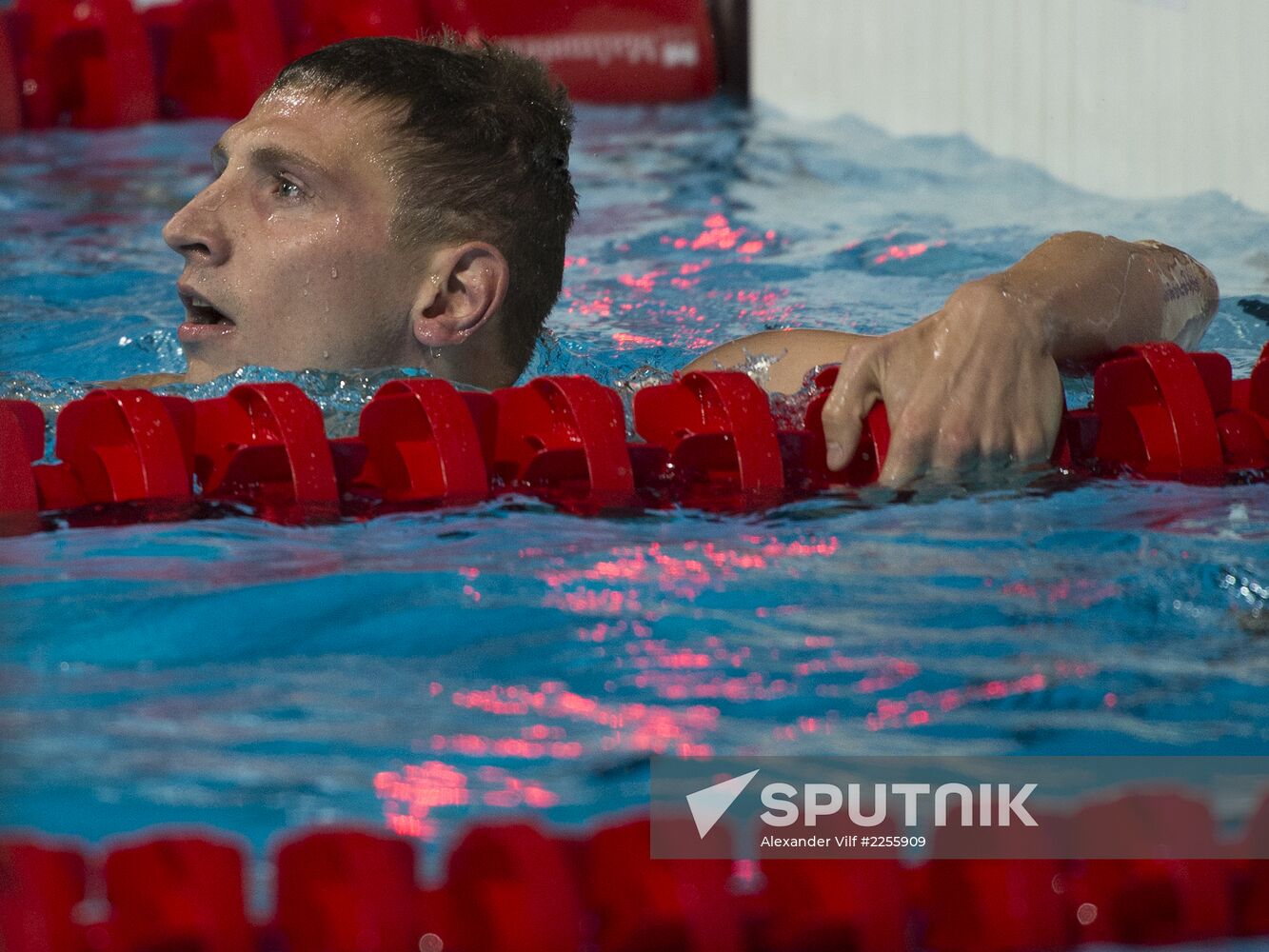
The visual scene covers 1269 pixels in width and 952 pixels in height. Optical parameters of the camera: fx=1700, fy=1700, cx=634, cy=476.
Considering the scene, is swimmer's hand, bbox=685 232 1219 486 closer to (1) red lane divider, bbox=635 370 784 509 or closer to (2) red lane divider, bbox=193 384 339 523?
(1) red lane divider, bbox=635 370 784 509

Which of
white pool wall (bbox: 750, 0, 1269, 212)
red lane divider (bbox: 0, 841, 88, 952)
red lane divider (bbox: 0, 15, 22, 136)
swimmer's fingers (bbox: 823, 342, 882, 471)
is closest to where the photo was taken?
red lane divider (bbox: 0, 841, 88, 952)

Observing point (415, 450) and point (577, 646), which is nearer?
point (577, 646)

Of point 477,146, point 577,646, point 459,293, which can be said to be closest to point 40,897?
point 577,646

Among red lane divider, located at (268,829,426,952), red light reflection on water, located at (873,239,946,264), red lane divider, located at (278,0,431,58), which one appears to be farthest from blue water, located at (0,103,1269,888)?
red lane divider, located at (278,0,431,58)

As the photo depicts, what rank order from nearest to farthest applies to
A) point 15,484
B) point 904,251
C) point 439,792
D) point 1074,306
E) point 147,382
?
point 439,792 < point 15,484 < point 1074,306 < point 147,382 < point 904,251

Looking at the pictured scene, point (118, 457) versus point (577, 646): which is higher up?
point (118, 457)

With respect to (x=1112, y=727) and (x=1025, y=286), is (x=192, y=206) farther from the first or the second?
(x=1112, y=727)

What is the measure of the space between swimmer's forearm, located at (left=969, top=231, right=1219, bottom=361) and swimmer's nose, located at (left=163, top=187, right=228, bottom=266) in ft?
3.00

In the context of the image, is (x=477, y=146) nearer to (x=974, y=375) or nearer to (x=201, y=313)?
(x=201, y=313)

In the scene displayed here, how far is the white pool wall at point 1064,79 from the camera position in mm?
3650

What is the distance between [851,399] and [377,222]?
691mm

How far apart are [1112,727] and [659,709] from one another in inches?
14.9

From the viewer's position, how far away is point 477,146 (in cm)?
231

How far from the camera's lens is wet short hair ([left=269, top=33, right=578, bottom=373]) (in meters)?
2.24
